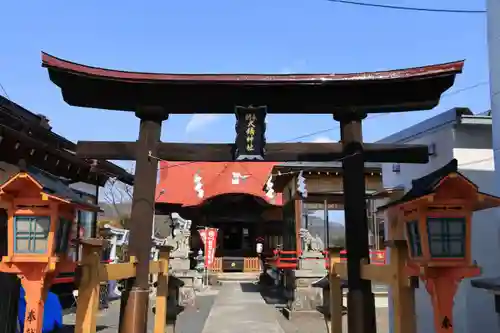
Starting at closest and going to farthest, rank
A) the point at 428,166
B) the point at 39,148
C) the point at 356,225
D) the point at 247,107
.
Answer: the point at 356,225
the point at 247,107
the point at 39,148
the point at 428,166

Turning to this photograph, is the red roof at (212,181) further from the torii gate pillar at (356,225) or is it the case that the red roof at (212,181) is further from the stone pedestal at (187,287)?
the torii gate pillar at (356,225)

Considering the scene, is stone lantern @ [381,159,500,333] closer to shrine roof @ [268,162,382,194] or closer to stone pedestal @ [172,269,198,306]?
shrine roof @ [268,162,382,194]

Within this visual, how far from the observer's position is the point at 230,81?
6016 mm

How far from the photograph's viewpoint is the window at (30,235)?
156 inches

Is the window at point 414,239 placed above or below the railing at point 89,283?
above

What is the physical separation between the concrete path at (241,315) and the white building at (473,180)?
4870 millimetres

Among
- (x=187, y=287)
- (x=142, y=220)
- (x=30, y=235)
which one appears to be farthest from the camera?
(x=187, y=287)

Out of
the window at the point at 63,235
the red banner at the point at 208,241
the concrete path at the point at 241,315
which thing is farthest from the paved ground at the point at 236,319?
the window at the point at 63,235

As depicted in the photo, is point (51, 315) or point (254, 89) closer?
point (254, 89)

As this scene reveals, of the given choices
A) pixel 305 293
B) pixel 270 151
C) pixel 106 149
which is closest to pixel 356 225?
pixel 270 151

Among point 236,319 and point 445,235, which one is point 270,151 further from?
point 236,319

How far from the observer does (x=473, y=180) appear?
704 cm

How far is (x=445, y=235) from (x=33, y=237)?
363 centimetres

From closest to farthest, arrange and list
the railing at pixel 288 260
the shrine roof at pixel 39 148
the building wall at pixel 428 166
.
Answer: the shrine roof at pixel 39 148 < the building wall at pixel 428 166 < the railing at pixel 288 260
